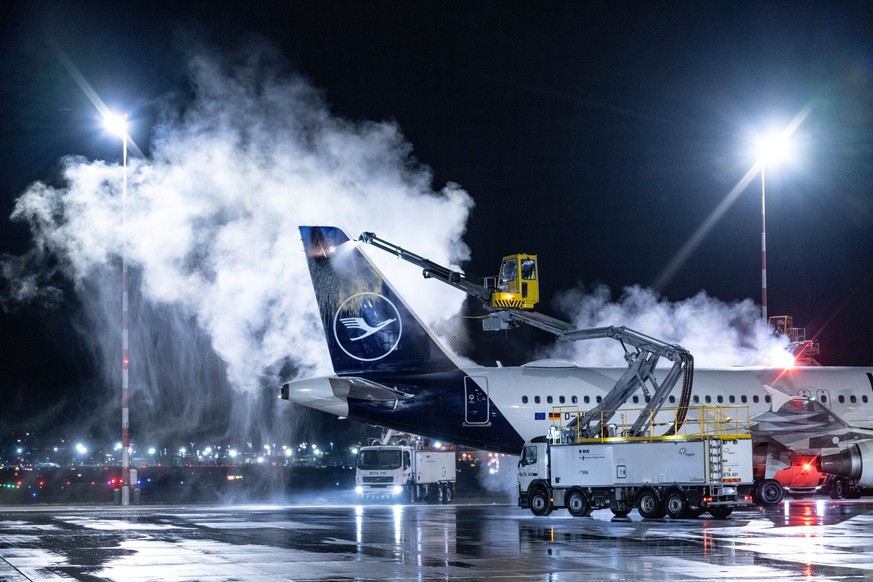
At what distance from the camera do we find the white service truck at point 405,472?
1998 inches

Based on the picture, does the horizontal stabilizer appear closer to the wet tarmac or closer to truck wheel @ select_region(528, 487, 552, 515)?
the wet tarmac

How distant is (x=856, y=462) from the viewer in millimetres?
42281

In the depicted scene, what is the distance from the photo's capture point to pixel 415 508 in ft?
146

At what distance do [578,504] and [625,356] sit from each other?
6640 mm

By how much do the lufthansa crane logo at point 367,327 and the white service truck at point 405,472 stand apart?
9.40 meters

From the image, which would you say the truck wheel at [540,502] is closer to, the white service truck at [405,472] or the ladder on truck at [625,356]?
the ladder on truck at [625,356]

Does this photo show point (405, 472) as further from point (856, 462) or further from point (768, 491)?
point (856, 462)

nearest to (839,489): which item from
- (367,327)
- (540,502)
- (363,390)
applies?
(540,502)

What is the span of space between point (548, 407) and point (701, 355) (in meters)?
18.0

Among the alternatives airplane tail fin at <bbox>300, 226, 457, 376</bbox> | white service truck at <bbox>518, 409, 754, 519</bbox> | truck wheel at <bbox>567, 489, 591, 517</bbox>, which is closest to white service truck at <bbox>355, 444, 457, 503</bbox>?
airplane tail fin at <bbox>300, 226, 457, 376</bbox>

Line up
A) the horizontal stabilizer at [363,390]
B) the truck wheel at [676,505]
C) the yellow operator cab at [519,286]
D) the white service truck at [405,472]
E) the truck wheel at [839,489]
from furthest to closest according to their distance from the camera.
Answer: the white service truck at [405,472] → the truck wheel at [839,489] → the horizontal stabilizer at [363,390] → the yellow operator cab at [519,286] → the truck wheel at [676,505]

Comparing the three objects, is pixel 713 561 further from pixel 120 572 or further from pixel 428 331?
pixel 428 331

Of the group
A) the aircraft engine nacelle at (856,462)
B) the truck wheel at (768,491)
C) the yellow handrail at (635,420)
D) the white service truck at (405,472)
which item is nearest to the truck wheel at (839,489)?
the aircraft engine nacelle at (856,462)

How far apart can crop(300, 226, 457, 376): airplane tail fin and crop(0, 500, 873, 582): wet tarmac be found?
21.3 ft
